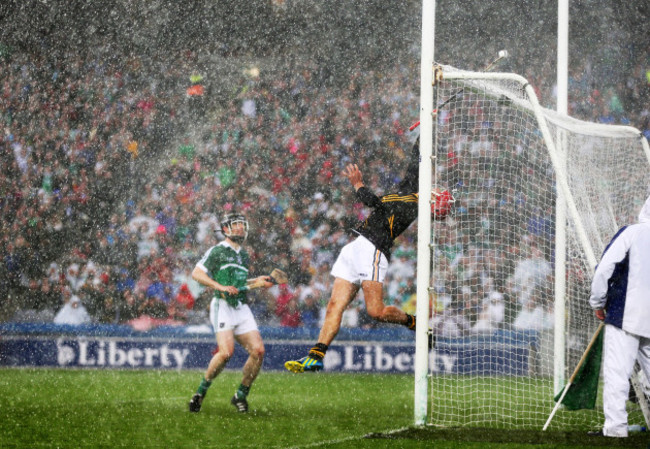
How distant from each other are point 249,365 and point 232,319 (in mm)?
418

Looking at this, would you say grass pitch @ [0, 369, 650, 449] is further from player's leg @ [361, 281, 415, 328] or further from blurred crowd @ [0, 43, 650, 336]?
blurred crowd @ [0, 43, 650, 336]

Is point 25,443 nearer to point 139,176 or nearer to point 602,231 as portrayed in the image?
point 602,231

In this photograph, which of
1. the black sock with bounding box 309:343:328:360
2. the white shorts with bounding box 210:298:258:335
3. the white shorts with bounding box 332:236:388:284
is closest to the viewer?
the black sock with bounding box 309:343:328:360

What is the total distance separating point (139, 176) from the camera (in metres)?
12.4

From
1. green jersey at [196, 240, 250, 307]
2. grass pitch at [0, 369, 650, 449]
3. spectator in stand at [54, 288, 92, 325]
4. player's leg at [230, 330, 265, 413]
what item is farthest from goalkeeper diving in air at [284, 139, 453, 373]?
spectator in stand at [54, 288, 92, 325]

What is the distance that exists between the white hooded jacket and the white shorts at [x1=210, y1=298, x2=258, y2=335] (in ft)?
10.0

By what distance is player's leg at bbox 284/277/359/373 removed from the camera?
5.64m

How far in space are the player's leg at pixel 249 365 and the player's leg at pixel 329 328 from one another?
3.14 ft

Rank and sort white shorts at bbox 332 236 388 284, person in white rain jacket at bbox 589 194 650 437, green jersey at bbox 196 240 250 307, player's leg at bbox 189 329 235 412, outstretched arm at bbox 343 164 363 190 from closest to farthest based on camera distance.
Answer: person in white rain jacket at bbox 589 194 650 437 → outstretched arm at bbox 343 164 363 190 → white shorts at bbox 332 236 388 284 → player's leg at bbox 189 329 235 412 → green jersey at bbox 196 240 250 307

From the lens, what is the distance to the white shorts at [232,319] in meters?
7.04

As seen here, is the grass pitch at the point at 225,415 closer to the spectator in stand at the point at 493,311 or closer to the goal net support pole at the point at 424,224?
the goal net support pole at the point at 424,224

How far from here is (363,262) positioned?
19.6 ft

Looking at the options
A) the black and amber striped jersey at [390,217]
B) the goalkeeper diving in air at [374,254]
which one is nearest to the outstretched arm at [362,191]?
the goalkeeper diving in air at [374,254]

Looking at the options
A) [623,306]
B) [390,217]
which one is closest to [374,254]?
[390,217]
